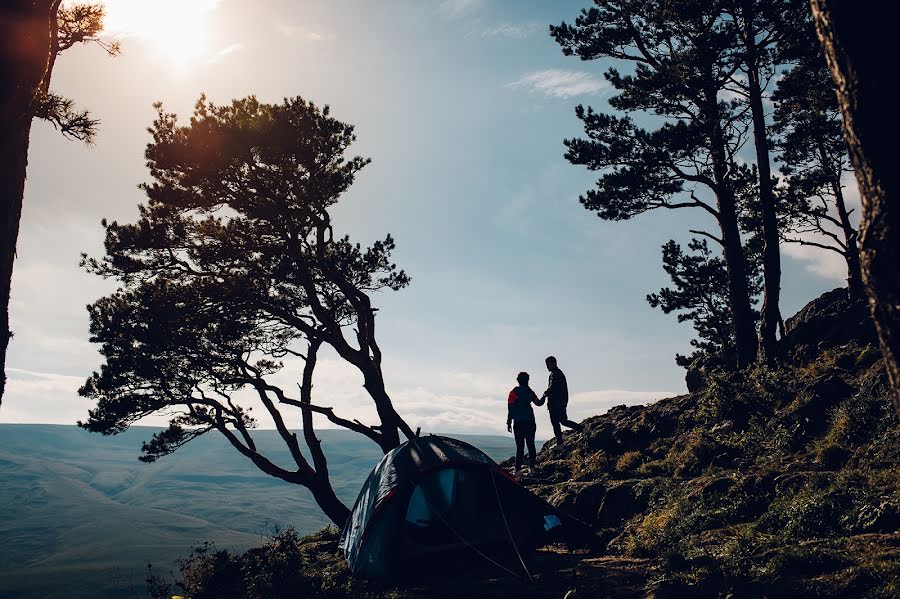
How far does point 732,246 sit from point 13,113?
18269 millimetres

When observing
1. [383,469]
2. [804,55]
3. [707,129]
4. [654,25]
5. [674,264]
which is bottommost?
[383,469]

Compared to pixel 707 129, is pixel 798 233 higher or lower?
lower

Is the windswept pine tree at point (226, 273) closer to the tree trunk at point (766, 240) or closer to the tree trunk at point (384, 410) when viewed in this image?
the tree trunk at point (384, 410)

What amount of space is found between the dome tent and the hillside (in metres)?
0.59

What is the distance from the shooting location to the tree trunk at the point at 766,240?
16.4m

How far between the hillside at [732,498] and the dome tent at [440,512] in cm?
59

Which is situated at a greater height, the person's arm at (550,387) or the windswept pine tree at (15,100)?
the windswept pine tree at (15,100)

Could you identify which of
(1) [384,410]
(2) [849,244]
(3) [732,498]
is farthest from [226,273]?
(2) [849,244]

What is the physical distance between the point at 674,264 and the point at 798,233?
518 centimetres

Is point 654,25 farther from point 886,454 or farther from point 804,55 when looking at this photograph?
point 886,454

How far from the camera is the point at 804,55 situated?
55.8 ft

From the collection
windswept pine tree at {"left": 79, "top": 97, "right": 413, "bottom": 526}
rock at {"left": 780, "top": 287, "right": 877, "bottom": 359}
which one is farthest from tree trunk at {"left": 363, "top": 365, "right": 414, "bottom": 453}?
rock at {"left": 780, "top": 287, "right": 877, "bottom": 359}

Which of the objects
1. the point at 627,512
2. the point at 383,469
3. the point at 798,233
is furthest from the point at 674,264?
the point at 383,469

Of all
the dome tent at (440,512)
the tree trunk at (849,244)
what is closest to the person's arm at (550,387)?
the dome tent at (440,512)
